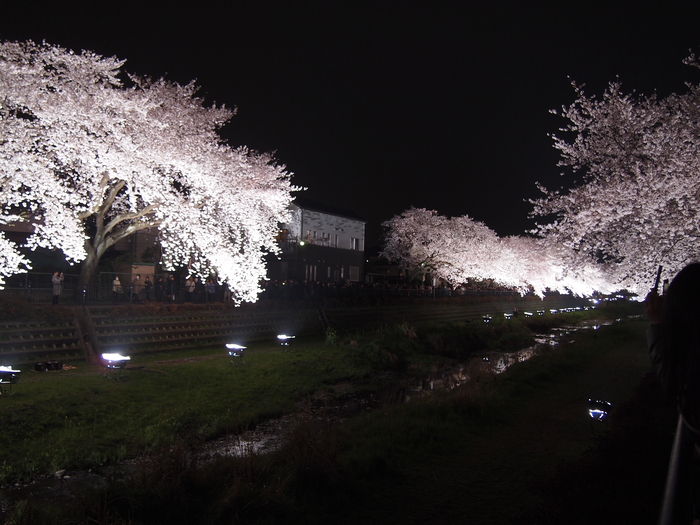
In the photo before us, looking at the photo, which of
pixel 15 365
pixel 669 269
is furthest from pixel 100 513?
pixel 669 269

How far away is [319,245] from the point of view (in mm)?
43906

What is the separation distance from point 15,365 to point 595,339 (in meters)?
25.2

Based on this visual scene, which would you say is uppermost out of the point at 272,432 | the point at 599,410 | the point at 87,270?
the point at 87,270

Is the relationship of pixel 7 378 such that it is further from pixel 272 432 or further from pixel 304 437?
pixel 304 437

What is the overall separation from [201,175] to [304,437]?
1371 cm

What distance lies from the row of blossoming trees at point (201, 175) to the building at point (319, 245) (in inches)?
712

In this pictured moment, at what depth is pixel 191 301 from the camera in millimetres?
22500

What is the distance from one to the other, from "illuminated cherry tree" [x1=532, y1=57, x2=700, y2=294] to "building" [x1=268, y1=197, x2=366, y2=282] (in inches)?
1022

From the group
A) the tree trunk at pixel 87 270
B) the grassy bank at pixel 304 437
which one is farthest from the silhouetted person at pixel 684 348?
the tree trunk at pixel 87 270

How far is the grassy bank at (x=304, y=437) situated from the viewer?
5414mm

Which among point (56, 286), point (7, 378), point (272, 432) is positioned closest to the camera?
point (7, 378)

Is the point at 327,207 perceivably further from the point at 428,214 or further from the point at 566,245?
the point at 566,245

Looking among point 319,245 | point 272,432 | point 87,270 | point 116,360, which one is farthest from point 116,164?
point 319,245

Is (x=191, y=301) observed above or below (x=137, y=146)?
below
